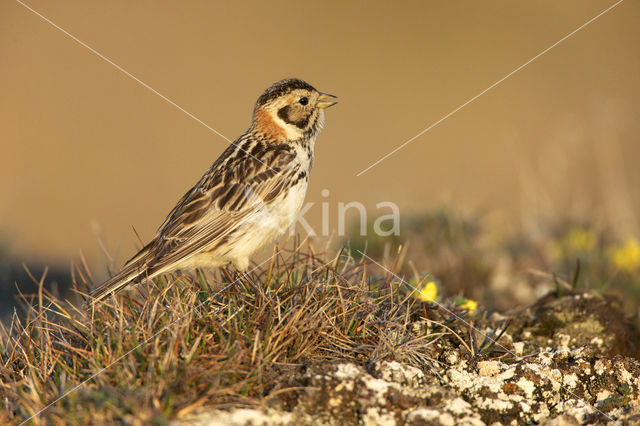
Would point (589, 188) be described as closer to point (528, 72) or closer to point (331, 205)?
point (331, 205)

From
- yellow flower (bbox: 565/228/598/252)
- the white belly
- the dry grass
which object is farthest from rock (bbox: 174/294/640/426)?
yellow flower (bbox: 565/228/598/252)

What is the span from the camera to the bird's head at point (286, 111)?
270 inches

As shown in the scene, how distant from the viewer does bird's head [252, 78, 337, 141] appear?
687 centimetres

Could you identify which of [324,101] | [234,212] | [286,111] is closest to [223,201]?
[234,212]

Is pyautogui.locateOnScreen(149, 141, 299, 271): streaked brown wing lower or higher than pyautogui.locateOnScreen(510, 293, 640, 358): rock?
higher

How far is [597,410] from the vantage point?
3.99 m

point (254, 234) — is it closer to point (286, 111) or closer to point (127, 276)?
point (127, 276)

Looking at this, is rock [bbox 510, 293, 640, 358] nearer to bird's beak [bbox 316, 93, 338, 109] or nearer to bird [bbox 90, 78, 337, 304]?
bird [bbox 90, 78, 337, 304]

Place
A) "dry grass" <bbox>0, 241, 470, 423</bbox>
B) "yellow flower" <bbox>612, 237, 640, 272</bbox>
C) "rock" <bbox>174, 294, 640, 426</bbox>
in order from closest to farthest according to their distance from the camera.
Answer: "dry grass" <bbox>0, 241, 470, 423</bbox> < "rock" <bbox>174, 294, 640, 426</bbox> < "yellow flower" <bbox>612, 237, 640, 272</bbox>

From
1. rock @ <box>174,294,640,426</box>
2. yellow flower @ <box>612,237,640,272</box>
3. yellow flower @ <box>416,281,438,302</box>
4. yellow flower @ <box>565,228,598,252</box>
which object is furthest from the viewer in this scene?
yellow flower @ <box>565,228,598,252</box>

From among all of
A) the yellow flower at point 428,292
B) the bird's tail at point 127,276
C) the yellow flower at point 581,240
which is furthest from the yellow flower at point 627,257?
the bird's tail at point 127,276

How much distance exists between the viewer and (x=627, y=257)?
22.6 feet

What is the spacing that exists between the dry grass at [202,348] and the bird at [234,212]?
736mm

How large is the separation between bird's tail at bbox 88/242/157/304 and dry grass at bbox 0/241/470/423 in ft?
1.00
